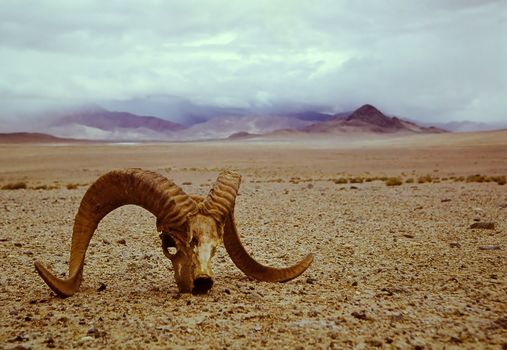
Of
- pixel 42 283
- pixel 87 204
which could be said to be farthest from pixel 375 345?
pixel 42 283

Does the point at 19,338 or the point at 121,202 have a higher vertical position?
the point at 121,202

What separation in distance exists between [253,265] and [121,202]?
2.01 meters

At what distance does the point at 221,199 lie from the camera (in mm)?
6941

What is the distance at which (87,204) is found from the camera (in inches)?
296

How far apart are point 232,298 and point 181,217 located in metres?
1.15

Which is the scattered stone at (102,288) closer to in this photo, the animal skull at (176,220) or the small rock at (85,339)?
the animal skull at (176,220)

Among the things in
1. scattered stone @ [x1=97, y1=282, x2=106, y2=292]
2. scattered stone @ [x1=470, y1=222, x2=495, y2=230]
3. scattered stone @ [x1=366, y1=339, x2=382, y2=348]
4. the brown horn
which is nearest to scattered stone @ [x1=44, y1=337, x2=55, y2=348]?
scattered stone @ [x1=97, y1=282, x2=106, y2=292]

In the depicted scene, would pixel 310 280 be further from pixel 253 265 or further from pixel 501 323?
pixel 501 323

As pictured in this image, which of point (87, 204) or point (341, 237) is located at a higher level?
point (87, 204)

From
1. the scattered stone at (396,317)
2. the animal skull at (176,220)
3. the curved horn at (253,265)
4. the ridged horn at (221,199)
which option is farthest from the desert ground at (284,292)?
the ridged horn at (221,199)

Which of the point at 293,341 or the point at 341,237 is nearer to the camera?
the point at 293,341

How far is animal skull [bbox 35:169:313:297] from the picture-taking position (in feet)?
21.4

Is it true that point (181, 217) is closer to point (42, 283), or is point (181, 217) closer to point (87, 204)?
point (87, 204)

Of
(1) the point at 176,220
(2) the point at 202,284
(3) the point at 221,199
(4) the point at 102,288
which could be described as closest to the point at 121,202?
(1) the point at 176,220
